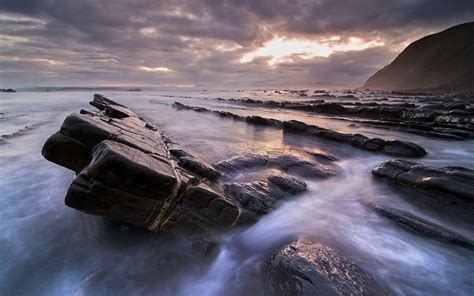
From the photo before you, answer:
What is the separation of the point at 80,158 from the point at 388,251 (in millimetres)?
5649

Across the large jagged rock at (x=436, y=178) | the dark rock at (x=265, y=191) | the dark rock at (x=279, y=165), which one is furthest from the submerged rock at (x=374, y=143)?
the dark rock at (x=265, y=191)

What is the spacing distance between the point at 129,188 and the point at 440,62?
321ft

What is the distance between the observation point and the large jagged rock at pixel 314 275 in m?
2.98

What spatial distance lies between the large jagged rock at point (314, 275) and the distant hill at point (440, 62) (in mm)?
63228

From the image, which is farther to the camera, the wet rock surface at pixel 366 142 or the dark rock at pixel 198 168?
the wet rock surface at pixel 366 142

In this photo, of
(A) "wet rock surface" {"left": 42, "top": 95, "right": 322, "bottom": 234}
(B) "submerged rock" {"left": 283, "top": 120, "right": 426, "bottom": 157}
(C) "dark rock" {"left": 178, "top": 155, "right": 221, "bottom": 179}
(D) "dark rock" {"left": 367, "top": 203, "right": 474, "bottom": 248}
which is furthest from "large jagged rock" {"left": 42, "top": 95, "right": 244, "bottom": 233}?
(B) "submerged rock" {"left": 283, "top": 120, "right": 426, "bottom": 157}

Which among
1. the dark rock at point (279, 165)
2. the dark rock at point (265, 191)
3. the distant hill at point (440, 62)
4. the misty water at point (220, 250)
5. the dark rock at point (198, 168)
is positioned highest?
the distant hill at point (440, 62)

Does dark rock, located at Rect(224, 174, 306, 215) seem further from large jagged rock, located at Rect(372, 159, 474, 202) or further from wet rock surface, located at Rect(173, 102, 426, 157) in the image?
wet rock surface, located at Rect(173, 102, 426, 157)

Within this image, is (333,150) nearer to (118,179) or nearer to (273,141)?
(273,141)

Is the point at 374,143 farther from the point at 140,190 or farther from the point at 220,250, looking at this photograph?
the point at 140,190

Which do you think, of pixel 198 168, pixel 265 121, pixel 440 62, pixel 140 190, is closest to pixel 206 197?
pixel 140 190

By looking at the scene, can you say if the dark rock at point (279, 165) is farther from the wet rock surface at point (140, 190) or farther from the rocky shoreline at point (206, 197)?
the wet rock surface at point (140, 190)

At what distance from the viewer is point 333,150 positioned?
380 inches

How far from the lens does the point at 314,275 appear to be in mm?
3102
